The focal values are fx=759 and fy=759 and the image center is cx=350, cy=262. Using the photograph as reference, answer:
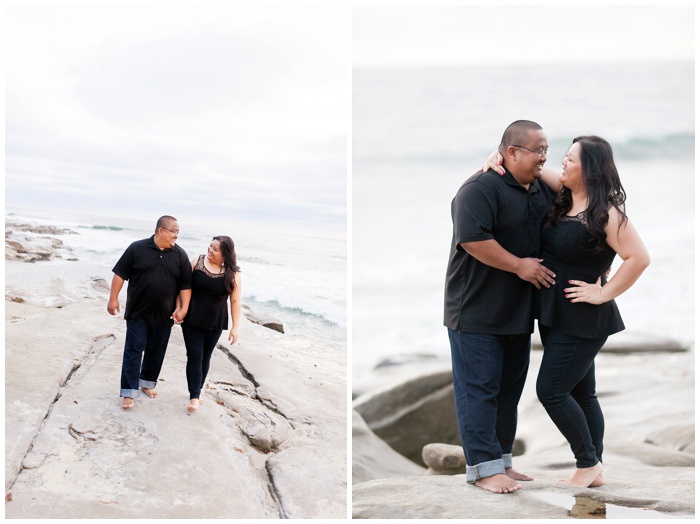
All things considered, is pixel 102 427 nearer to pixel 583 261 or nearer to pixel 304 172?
pixel 304 172

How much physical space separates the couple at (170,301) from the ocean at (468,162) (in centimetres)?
540

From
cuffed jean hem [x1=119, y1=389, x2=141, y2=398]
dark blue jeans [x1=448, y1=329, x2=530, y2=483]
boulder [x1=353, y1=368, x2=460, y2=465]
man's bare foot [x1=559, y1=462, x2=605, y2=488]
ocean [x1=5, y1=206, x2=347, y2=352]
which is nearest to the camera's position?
dark blue jeans [x1=448, y1=329, x2=530, y2=483]

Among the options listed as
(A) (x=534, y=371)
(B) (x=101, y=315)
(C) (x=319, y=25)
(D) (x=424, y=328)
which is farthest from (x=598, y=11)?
(B) (x=101, y=315)

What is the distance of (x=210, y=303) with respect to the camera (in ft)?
11.2

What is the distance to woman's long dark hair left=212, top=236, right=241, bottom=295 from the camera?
3400 millimetres

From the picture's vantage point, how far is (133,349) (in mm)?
3305

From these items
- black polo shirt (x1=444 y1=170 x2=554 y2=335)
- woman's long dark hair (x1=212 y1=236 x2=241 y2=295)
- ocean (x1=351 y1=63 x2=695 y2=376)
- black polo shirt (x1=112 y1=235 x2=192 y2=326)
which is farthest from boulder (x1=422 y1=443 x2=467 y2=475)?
ocean (x1=351 y1=63 x2=695 y2=376)

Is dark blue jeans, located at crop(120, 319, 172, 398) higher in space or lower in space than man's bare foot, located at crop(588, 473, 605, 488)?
higher

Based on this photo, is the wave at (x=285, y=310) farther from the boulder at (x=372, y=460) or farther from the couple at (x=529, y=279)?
the couple at (x=529, y=279)

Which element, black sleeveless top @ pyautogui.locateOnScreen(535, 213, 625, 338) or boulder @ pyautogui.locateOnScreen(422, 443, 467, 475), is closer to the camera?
black sleeveless top @ pyautogui.locateOnScreen(535, 213, 625, 338)

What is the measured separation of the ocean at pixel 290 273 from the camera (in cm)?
357

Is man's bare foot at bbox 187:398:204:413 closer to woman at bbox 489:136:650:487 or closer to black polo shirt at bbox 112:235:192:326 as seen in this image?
black polo shirt at bbox 112:235:192:326

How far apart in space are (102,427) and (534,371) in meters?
3.51

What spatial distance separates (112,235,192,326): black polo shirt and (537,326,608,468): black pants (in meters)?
1.60
